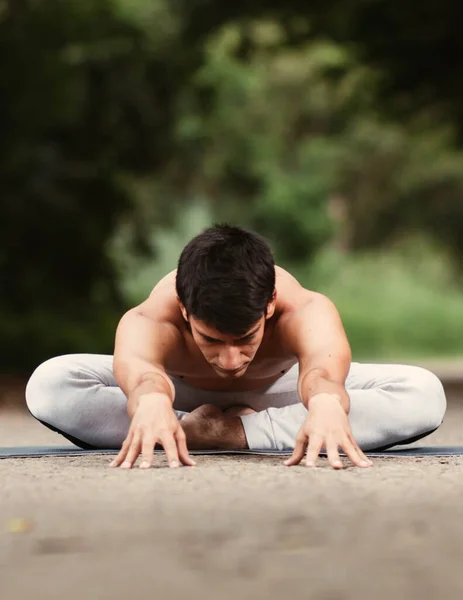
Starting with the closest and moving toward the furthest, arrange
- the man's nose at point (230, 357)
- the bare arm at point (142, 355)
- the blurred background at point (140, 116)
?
the man's nose at point (230, 357)
the bare arm at point (142, 355)
the blurred background at point (140, 116)

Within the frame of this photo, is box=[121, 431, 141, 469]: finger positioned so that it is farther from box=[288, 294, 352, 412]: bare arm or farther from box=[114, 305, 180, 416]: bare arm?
box=[288, 294, 352, 412]: bare arm

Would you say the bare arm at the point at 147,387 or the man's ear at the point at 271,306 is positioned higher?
the man's ear at the point at 271,306

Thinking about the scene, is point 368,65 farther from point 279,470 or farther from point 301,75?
point 301,75

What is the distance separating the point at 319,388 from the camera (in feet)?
10.5

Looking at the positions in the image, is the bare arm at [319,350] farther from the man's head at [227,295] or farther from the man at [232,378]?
the man's head at [227,295]

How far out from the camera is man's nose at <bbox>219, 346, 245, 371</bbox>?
10.3ft

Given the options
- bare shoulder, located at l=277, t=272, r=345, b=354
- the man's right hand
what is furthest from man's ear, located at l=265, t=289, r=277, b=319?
the man's right hand

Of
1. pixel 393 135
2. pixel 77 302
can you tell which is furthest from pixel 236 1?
pixel 393 135

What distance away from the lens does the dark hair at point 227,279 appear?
3113 millimetres

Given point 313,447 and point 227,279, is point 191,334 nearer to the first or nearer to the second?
point 227,279

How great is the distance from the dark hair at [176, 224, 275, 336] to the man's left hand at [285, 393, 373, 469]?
302mm

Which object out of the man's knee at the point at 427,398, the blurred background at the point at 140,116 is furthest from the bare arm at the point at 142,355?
the blurred background at the point at 140,116

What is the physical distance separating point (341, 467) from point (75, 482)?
2.53 feet

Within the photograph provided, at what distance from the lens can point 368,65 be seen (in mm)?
11125
